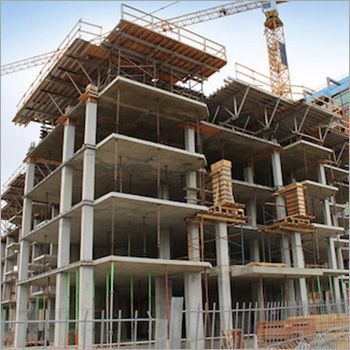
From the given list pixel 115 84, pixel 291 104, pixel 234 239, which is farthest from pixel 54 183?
pixel 291 104

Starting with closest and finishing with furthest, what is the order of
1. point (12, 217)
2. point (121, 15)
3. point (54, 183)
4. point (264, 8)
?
point (121, 15) → point (54, 183) → point (12, 217) → point (264, 8)

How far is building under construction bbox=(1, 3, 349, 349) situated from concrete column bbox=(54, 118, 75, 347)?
59 millimetres

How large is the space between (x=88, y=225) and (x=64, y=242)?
2.87 meters

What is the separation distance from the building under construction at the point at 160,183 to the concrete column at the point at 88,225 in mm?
57

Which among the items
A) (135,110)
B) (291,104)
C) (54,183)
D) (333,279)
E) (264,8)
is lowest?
(333,279)

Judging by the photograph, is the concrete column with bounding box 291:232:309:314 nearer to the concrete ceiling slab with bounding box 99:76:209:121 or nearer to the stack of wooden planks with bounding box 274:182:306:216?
the stack of wooden planks with bounding box 274:182:306:216

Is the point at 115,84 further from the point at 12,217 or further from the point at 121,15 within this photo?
the point at 12,217

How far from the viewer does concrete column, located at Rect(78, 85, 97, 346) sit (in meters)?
19.5

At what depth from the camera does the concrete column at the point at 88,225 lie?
1953 cm

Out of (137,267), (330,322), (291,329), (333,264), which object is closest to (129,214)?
(137,267)

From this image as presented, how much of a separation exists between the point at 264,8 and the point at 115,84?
4019cm

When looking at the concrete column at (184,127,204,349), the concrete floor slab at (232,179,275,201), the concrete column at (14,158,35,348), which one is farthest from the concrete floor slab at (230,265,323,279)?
the concrete column at (14,158,35,348)

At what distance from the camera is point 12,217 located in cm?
4528

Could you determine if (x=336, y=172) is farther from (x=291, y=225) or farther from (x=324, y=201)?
(x=291, y=225)
